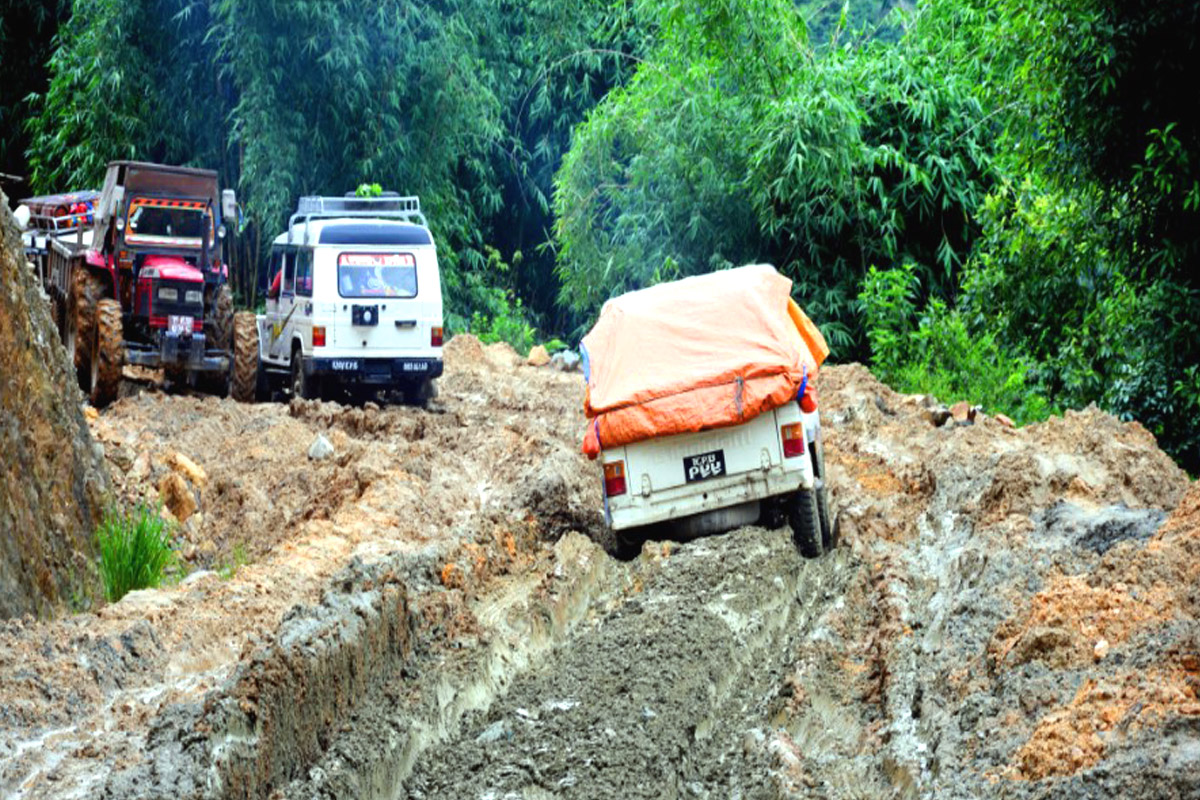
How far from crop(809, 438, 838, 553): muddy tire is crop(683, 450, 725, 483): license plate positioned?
90 cm

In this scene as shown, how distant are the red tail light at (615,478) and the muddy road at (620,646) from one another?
0.70m

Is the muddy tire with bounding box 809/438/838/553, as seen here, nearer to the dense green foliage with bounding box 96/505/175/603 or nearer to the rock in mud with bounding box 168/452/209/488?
the dense green foliage with bounding box 96/505/175/603

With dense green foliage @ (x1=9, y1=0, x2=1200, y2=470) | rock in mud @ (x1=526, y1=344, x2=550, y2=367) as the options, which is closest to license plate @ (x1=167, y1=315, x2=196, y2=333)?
rock in mud @ (x1=526, y1=344, x2=550, y2=367)

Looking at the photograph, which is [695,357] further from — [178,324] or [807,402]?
[178,324]

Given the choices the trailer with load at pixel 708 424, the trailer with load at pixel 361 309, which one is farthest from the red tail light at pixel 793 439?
the trailer with load at pixel 361 309

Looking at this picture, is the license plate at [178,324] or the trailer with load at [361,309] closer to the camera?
the license plate at [178,324]

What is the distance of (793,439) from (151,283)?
10.8 m

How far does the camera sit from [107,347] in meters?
18.9

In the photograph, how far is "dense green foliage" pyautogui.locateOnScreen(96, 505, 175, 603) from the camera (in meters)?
10.9

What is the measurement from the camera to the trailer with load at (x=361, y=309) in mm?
19766

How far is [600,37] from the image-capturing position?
34500 mm

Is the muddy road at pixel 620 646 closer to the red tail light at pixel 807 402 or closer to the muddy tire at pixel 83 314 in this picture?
the red tail light at pixel 807 402

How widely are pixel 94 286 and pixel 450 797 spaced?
13.7 meters

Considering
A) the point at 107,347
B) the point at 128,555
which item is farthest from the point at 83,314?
the point at 128,555
